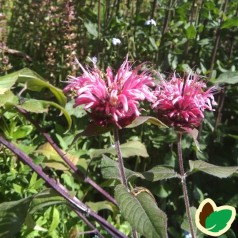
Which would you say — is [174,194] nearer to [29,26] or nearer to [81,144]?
[81,144]

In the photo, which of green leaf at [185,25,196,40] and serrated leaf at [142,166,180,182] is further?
green leaf at [185,25,196,40]

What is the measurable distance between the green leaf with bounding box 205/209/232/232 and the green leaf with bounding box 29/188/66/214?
42 centimetres

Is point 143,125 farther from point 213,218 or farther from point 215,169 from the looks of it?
point 213,218

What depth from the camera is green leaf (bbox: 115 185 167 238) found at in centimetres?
108

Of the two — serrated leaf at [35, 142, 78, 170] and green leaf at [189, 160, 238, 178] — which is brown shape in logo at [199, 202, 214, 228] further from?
serrated leaf at [35, 142, 78, 170]

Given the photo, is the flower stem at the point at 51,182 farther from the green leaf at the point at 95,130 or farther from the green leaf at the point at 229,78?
the green leaf at the point at 229,78

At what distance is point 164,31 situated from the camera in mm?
2244

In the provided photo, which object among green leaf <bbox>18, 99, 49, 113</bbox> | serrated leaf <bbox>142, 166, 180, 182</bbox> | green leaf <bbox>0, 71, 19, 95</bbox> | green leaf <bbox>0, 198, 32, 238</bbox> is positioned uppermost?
green leaf <bbox>0, 71, 19, 95</bbox>

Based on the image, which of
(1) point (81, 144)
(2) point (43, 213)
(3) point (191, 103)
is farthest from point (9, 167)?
(3) point (191, 103)

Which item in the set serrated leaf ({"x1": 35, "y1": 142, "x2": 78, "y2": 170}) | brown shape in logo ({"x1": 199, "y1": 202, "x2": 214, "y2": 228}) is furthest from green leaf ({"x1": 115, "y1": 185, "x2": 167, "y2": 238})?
serrated leaf ({"x1": 35, "y1": 142, "x2": 78, "y2": 170})

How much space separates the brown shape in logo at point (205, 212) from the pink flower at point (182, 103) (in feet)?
0.68

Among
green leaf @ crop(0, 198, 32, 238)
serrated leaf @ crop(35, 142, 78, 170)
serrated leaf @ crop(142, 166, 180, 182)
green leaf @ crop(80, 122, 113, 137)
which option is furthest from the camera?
serrated leaf @ crop(35, 142, 78, 170)

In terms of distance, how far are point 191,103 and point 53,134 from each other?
1250 mm

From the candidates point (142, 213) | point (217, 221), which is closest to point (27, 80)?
point (142, 213)
